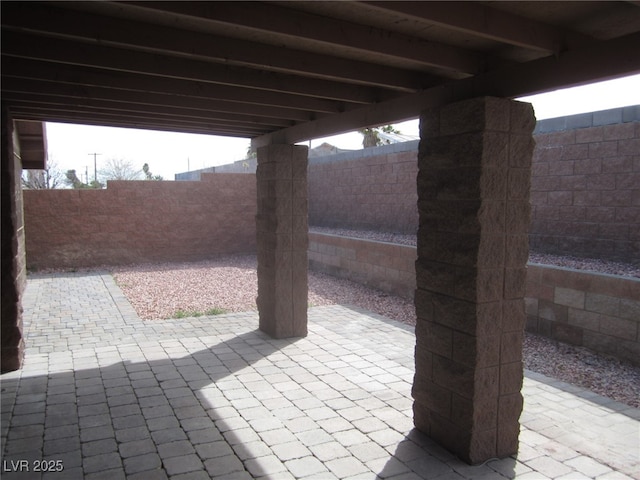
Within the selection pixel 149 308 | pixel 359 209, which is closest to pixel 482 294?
pixel 149 308

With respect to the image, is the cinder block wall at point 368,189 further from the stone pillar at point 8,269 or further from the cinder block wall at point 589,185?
the stone pillar at point 8,269

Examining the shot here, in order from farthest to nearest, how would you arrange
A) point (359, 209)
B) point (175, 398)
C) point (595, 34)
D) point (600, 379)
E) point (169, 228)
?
point (169, 228) < point (359, 209) < point (600, 379) < point (175, 398) < point (595, 34)

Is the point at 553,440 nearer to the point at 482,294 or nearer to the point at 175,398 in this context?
the point at 482,294

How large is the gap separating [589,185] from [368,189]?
5.55 metres

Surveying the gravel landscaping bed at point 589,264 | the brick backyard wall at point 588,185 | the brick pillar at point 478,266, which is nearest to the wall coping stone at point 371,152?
the brick backyard wall at point 588,185

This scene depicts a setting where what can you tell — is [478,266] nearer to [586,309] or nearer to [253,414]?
[253,414]

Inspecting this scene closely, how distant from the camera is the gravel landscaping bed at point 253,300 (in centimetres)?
501

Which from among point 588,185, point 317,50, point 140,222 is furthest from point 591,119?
point 140,222

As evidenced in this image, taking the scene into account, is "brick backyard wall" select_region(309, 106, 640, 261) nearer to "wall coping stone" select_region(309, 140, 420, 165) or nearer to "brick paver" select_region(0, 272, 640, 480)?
"brick paver" select_region(0, 272, 640, 480)

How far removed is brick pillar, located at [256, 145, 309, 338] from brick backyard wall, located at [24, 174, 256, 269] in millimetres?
7331

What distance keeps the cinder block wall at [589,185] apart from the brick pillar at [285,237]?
3.80 metres

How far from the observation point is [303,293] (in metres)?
6.59

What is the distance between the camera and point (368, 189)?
11711 mm

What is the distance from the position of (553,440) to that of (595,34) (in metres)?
2.94
